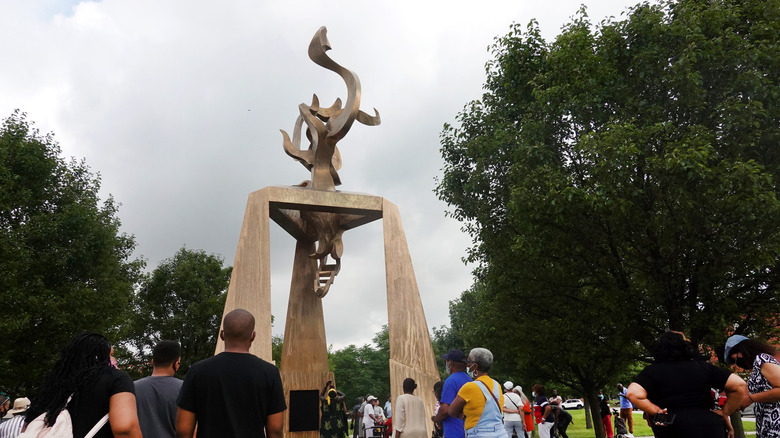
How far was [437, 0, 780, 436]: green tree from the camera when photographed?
36.4 ft

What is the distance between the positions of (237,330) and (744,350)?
3.67m

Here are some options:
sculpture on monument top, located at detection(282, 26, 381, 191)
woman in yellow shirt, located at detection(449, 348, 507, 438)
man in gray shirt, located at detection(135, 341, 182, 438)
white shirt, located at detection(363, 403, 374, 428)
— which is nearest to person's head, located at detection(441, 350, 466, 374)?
woman in yellow shirt, located at detection(449, 348, 507, 438)

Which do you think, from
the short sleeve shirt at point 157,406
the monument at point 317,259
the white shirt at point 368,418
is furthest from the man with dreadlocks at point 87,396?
the white shirt at point 368,418

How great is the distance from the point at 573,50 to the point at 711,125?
327 centimetres

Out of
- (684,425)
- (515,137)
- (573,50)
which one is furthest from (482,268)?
(684,425)

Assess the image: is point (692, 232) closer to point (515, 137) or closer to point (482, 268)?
point (515, 137)

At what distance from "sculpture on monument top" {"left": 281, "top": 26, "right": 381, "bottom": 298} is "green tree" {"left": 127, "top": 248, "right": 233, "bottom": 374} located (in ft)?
77.8

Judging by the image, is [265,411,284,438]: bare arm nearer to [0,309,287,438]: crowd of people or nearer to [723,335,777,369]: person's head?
[0,309,287,438]: crowd of people

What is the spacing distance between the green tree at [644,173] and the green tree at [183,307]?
77.8 ft

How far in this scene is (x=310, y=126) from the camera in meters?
12.1

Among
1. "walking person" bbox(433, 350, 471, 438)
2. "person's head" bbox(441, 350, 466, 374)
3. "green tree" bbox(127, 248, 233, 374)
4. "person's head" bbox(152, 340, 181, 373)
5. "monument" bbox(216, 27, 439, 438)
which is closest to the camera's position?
"person's head" bbox(152, 340, 181, 373)

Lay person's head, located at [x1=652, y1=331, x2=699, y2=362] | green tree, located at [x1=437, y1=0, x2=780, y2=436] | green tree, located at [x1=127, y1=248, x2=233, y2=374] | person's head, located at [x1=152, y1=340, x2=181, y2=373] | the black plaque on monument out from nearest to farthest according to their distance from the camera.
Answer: person's head, located at [x1=652, y1=331, x2=699, y2=362] < person's head, located at [x1=152, y1=340, x2=181, y2=373] < green tree, located at [x1=437, y1=0, x2=780, y2=436] < the black plaque on monument < green tree, located at [x1=127, y1=248, x2=233, y2=374]

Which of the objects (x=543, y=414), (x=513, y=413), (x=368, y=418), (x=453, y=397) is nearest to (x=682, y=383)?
(x=453, y=397)

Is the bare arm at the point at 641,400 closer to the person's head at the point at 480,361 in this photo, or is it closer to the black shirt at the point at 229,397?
the person's head at the point at 480,361
